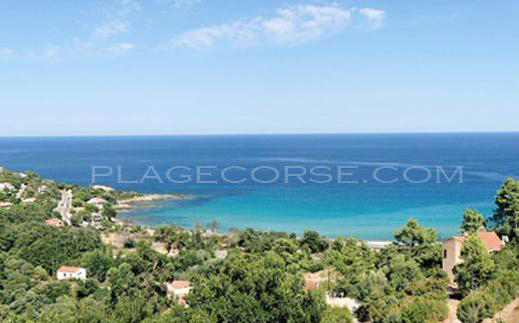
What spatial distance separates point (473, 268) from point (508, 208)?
963cm

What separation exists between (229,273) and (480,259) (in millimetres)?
9415

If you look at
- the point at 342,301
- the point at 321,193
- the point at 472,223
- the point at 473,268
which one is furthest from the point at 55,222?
the point at 321,193

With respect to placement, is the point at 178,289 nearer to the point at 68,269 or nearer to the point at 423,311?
the point at 68,269

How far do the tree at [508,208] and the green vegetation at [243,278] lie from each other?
0.23 feet

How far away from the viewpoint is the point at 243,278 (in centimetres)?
1091

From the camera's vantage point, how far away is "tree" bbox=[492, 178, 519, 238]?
23317 millimetres

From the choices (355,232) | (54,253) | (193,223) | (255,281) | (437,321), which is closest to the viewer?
(255,281)

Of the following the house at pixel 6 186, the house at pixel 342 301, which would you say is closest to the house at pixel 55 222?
the house at pixel 6 186

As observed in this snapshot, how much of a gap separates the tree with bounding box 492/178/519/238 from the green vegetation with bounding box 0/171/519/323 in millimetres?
70

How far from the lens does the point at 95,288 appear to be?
20328 mm

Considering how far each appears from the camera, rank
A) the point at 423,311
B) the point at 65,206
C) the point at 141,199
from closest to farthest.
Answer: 1. the point at 423,311
2. the point at 65,206
3. the point at 141,199

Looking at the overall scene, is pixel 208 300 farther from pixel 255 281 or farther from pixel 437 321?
pixel 437 321

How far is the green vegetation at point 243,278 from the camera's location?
10.8 metres

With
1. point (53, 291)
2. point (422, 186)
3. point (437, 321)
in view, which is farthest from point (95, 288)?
point (422, 186)
